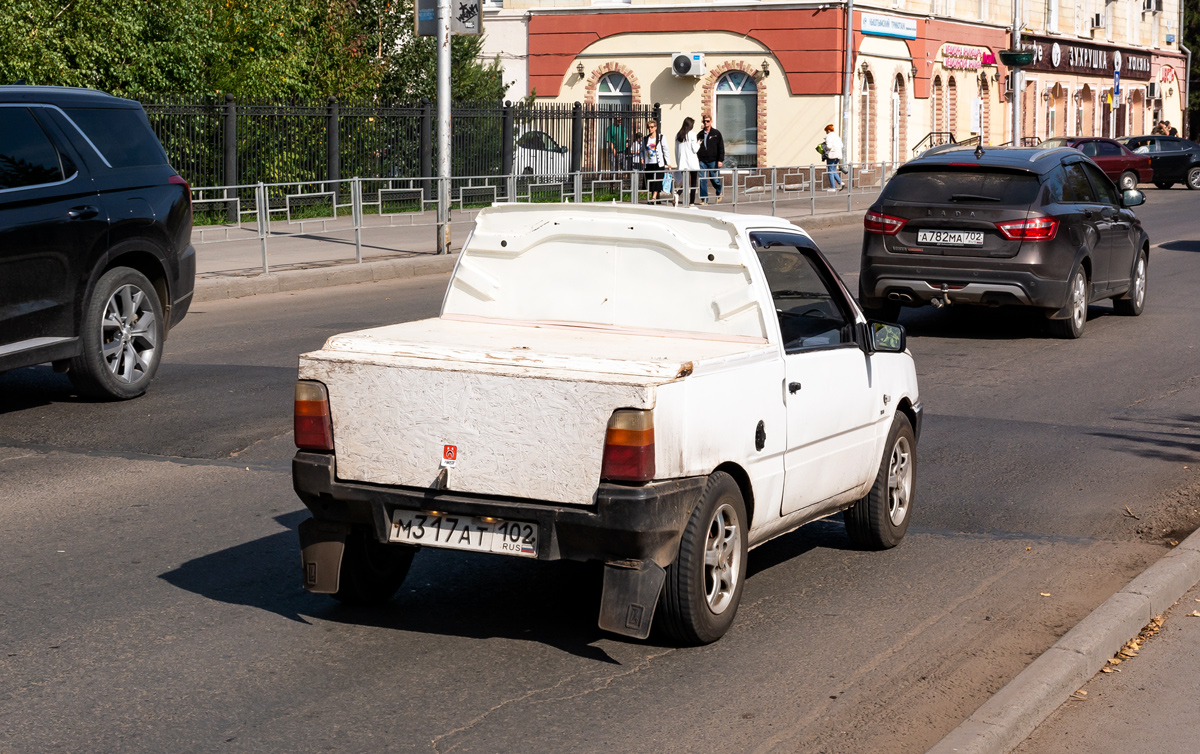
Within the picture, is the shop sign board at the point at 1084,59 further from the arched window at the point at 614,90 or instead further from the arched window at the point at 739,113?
the arched window at the point at 614,90

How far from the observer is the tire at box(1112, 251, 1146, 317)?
15.7 metres

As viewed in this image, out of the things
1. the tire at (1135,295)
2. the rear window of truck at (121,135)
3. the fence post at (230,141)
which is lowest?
the tire at (1135,295)

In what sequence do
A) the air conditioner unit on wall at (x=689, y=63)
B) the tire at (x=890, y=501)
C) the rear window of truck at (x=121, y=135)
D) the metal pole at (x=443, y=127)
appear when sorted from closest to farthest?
the tire at (x=890, y=501), the rear window of truck at (x=121, y=135), the metal pole at (x=443, y=127), the air conditioner unit on wall at (x=689, y=63)

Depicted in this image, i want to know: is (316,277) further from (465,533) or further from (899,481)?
(465,533)

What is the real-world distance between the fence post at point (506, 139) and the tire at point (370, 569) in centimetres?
2588

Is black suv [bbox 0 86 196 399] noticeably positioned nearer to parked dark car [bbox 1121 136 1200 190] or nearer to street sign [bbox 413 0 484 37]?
street sign [bbox 413 0 484 37]

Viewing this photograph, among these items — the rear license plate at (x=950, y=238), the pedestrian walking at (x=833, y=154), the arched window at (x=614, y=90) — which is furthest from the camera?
the arched window at (x=614, y=90)

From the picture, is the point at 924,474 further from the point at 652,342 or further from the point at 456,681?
the point at 456,681

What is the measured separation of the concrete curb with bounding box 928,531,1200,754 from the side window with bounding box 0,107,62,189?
23.3 feet

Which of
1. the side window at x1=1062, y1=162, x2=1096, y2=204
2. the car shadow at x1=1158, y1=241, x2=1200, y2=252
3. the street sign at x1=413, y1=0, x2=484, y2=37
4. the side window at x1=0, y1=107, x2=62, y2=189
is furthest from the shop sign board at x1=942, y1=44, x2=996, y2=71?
the side window at x1=0, y1=107, x2=62, y2=189

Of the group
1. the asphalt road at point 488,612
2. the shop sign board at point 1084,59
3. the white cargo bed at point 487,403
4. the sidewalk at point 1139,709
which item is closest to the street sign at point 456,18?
the asphalt road at point 488,612

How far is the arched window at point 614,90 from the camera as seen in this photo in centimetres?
4797

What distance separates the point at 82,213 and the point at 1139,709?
24.5 feet

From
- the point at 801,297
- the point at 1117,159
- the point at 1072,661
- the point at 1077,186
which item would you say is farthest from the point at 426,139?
the point at 1117,159
